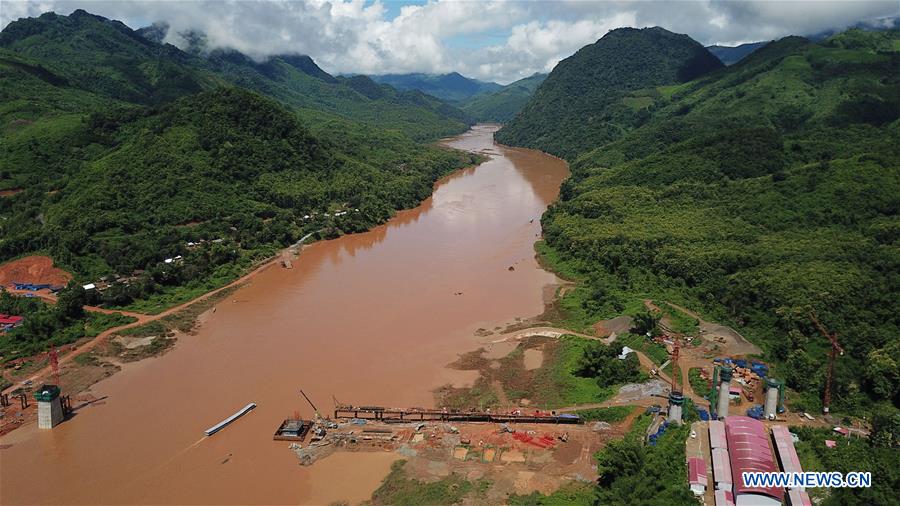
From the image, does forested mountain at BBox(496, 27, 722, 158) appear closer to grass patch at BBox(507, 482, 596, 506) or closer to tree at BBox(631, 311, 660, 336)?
tree at BBox(631, 311, 660, 336)

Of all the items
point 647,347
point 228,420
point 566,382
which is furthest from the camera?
point 647,347

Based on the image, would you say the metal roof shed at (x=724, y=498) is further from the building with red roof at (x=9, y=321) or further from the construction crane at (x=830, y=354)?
the building with red roof at (x=9, y=321)

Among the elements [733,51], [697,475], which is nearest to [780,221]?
[697,475]

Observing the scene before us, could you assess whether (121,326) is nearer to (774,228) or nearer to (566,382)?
(566,382)

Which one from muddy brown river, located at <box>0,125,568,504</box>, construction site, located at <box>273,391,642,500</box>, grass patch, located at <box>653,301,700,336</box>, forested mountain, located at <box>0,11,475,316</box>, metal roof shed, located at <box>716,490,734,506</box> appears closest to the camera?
metal roof shed, located at <box>716,490,734,506</box>

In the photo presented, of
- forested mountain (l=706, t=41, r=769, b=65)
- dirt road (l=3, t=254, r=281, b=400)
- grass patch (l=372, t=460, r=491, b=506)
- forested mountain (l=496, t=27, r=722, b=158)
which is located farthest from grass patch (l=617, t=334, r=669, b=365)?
forested mountain (l=706, t=41, r=769, b=65)

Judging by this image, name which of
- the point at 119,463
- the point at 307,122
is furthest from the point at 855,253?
the point at 307,122
